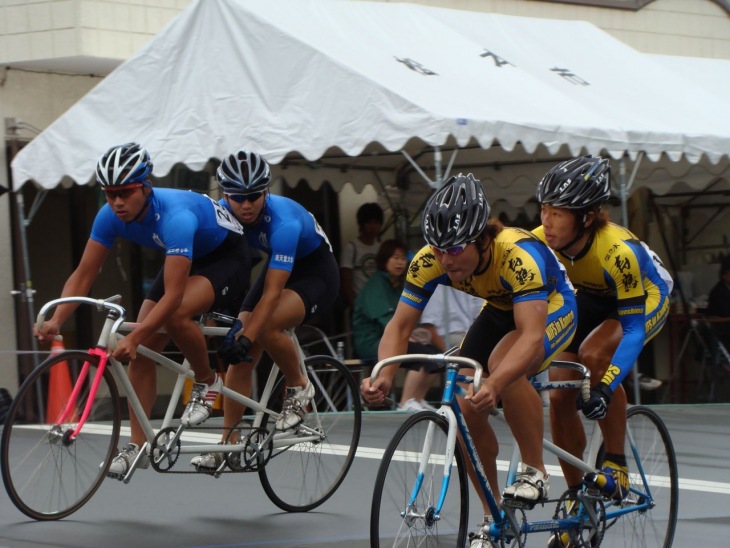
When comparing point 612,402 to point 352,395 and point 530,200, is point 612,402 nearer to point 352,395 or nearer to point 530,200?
point 352,395

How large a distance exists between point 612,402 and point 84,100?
8.02 metres

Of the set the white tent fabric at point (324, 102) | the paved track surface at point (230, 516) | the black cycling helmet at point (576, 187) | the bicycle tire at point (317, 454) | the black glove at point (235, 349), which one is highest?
the white tent fabric at point (324, 102)

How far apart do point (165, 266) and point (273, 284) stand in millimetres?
651

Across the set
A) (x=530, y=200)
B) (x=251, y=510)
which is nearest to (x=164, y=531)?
(x=251, y=510)

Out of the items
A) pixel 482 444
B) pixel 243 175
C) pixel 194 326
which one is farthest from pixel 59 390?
pixel 482 444

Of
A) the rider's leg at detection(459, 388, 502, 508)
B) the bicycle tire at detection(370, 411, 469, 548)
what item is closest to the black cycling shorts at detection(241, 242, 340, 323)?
the rider's leg at detection(459, 388, 502, 508)

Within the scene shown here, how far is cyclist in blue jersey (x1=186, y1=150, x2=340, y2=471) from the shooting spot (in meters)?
7.06

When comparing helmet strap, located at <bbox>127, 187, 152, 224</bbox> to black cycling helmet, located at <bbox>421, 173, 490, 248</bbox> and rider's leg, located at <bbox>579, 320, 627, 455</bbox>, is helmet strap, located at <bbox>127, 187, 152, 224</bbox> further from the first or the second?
rider's leg, located at <bbox>579, 320, 627, 455</bbox>

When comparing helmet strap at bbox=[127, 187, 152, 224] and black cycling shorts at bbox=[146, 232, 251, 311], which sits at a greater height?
helmet strap at bbox=[127, 187, 152, 224]

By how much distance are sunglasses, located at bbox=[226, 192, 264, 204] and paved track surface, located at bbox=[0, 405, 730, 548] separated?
1.71 metres

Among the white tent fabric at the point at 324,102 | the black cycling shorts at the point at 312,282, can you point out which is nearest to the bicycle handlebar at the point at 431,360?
the black cycling shorts at the point at 312,282

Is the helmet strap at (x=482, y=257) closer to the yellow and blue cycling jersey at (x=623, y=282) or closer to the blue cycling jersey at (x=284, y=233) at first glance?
the yellow and blue cycling jersey at (x=623, y=282)

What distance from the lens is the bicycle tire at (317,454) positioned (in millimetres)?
7457

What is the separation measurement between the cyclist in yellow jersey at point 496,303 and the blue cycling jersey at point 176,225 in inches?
61.6
